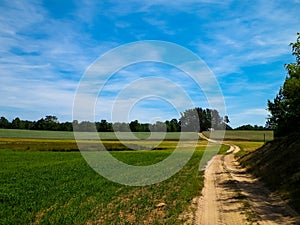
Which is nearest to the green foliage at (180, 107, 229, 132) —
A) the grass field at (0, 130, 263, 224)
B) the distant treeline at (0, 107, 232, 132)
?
the distant treeline at (0, 107, 232, 132)

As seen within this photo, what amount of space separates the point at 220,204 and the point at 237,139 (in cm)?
12208

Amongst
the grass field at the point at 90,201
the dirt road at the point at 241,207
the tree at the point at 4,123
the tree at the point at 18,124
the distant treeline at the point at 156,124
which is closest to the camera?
the dirt road at the point at 241,207

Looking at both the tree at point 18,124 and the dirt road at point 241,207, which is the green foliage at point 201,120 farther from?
the dirt road at point 241,207

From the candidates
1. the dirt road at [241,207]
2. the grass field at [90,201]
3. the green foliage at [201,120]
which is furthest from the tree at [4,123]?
the dirt road at [241,207]

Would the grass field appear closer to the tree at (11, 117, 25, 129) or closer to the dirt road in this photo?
the dirt road

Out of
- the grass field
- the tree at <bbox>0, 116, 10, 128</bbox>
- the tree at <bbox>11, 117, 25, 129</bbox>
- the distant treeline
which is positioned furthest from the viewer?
the tree at <bbox>0, 116, 10, 128</bbox>

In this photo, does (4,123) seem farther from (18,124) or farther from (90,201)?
(90,201)

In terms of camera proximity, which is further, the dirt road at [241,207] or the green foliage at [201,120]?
the green foliage at [201,120]

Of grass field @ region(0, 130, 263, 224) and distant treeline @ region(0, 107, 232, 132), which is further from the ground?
distant treeline @ region(0, 107, 232, 132)

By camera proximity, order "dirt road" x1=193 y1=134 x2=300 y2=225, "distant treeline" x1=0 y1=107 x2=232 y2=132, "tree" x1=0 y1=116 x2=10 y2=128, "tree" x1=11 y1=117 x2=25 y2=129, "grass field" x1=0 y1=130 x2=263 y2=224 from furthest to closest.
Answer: "tree" x1=0 y1=116 x2=10 y2=128 < "tree" x1=11 y1=117 x2=25 y2=129 < "distant treeline" x1=0 y1=107 x2=232 y2=132 < "grass field" x1=0 y1=130 x2=263 y2=224 < "dirt road" x1=193 y1=134 x2=300 y2=225

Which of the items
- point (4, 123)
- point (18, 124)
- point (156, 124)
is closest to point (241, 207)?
point (156, 124)

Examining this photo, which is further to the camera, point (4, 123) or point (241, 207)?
point (4, 123)

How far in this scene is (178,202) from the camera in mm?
19094

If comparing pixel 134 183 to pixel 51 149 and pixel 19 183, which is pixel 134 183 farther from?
pixel 51 149
